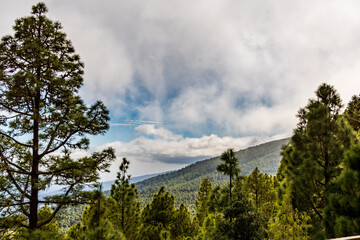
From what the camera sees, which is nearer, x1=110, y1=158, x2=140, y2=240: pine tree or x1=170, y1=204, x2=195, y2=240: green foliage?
x1=110, y1=158, x2=140, y2=240: pine tree

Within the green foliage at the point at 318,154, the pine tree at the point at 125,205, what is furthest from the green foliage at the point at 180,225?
the green foliage at the point at 318,154

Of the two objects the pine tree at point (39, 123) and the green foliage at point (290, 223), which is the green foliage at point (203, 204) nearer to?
the green foliage at point (290, 223)

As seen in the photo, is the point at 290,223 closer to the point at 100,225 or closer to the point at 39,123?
the point at 100,225

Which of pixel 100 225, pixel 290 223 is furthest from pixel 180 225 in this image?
pixel 100 225

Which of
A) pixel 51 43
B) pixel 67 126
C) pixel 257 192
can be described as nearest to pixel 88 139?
pixel 67 126

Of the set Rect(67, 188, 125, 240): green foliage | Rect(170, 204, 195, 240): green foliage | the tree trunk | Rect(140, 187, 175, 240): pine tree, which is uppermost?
the tree trunk

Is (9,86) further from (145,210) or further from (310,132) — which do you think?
(145,210)

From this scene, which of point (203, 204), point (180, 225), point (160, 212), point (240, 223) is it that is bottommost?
point (180, 225)

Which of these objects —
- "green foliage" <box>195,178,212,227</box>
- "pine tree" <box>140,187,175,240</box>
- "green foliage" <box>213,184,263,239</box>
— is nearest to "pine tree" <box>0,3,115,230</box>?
"green foliage" <box>213,184,263,239</box>

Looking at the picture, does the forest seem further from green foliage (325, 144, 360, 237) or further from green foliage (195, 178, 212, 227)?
green foliage (195, 178, 212, 227)

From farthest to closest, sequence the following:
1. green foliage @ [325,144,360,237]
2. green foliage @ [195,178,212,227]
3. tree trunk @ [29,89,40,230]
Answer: green foliage @ [195,178,212,227] < tree trunk @ [29,89,40,230] < green foliage @ [325,144,360,237]

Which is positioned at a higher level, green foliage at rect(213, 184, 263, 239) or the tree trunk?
the tree trunk

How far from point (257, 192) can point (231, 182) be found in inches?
423

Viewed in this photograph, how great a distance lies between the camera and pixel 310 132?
7246 mm
